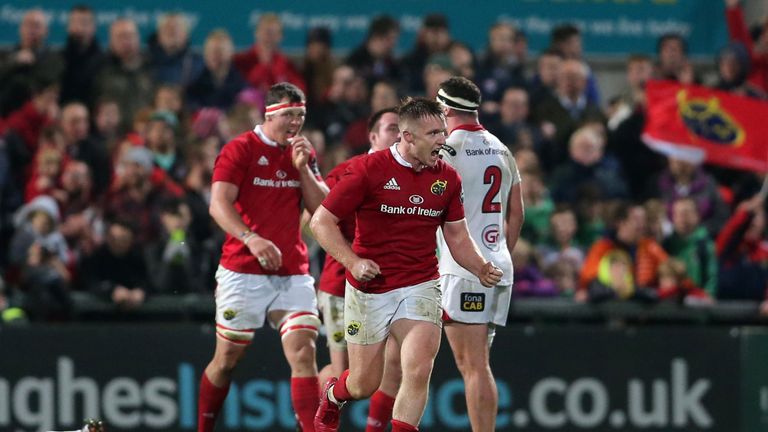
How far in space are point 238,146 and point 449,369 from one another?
14.4ft

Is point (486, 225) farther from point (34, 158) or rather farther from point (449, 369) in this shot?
point (34, 158)

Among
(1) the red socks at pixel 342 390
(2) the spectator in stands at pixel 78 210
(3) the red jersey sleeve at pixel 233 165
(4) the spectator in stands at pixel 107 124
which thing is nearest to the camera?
(1) the red socks at pixel 342 390

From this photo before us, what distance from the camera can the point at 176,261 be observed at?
575 inches

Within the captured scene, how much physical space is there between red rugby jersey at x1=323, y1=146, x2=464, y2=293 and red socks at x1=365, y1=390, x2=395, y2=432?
3.09 ft

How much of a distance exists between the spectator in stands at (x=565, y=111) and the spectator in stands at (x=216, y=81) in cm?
345

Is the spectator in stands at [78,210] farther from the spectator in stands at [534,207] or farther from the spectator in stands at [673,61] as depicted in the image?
the spectator in stands at [673,61]

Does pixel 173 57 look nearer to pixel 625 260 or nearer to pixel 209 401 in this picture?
pixel 625 260

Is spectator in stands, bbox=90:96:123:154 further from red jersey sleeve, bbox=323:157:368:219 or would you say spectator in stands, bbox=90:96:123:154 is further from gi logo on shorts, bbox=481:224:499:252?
red jersey sleeve, bbox=323:157:368:219

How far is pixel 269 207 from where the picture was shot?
11.3 metres

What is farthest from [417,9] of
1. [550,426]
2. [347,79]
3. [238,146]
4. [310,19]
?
[238,146]

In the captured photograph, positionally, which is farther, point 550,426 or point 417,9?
point 417,9

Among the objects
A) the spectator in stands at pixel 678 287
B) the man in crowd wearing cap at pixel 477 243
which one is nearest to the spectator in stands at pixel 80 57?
the spectator in stands at pixel 678 287

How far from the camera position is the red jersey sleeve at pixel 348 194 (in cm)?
990

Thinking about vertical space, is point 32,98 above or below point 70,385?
above
